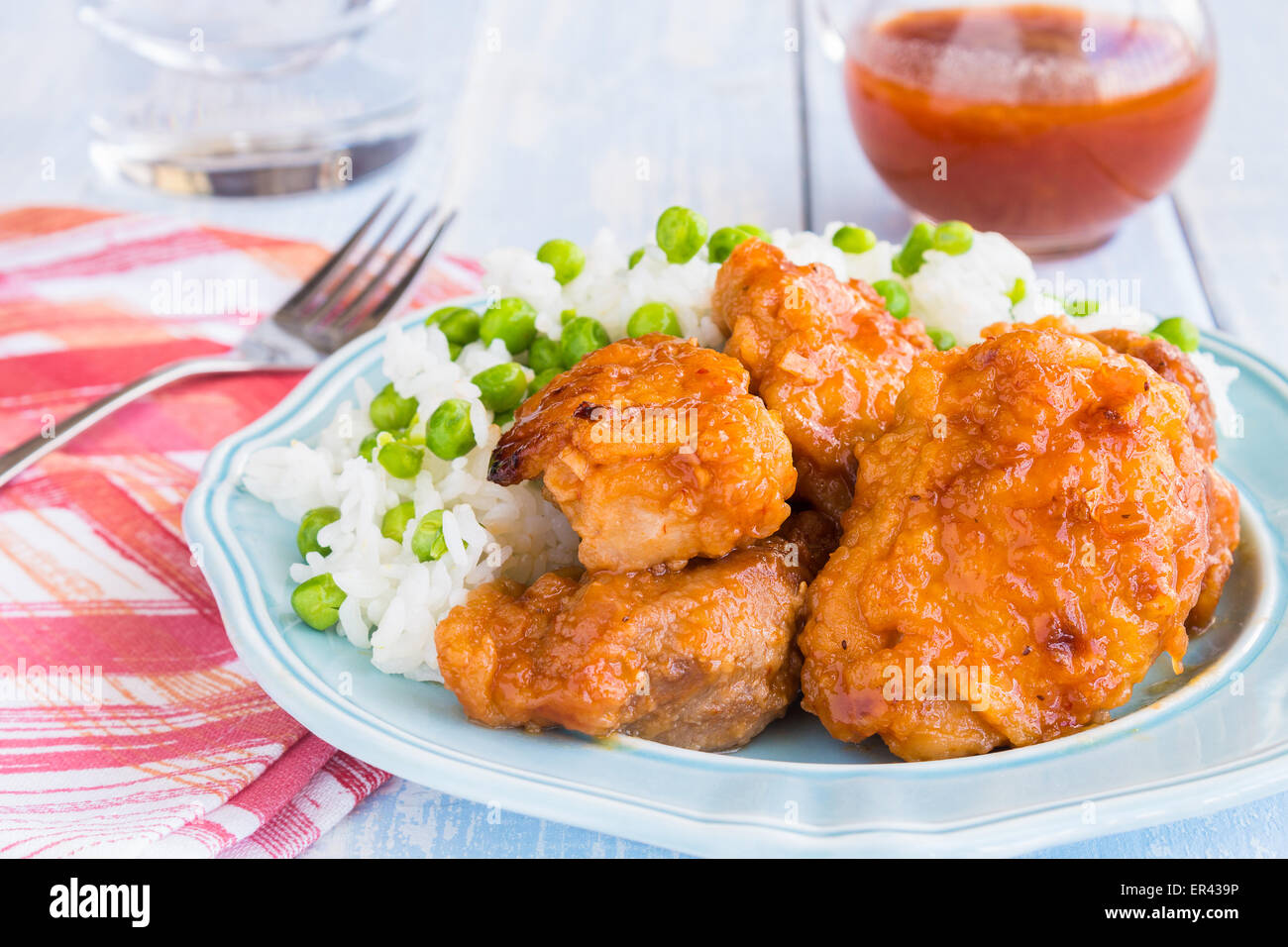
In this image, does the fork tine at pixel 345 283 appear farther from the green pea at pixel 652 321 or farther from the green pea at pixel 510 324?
the green pea at pixel 652 321

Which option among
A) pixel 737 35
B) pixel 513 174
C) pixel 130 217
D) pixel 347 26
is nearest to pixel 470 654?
pixel 130 217

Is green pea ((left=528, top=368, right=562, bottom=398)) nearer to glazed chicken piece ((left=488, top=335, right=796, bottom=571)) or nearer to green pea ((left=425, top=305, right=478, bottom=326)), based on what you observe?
green pea ((left=425, top=305, right=478, bottom=326))

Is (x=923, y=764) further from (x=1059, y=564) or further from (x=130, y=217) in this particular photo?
(x=130, y=217)

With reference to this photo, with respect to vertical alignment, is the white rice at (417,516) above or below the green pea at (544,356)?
below

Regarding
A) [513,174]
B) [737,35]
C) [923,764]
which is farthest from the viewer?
[737,35]

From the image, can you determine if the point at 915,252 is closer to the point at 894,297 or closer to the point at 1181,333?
the point at 894,297

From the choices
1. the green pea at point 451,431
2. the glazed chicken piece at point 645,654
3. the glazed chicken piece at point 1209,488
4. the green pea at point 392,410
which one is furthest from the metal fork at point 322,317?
the glazed chicken piece at point 1209,488
